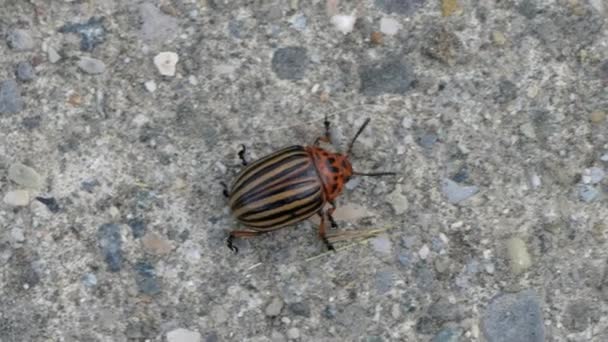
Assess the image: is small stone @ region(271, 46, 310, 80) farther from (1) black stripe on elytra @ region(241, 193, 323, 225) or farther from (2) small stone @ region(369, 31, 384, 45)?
(1) black stripe on elytra @ region(241, 193, 323, 225)

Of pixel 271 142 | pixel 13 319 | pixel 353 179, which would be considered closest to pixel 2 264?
pixel 13 319

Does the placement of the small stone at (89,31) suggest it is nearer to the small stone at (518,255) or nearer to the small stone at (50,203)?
the small stone at (50,203)

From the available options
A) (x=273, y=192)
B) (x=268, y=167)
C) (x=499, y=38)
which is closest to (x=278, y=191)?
(x=273, y=192)

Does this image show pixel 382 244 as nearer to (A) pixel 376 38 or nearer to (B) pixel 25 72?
(A) pixel 376 38

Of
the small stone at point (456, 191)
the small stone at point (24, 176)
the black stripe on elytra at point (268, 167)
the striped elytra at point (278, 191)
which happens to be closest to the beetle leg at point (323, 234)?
the striped elytra at point (278, 191)

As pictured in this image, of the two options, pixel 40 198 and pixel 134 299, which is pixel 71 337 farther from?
pixel 40 198
